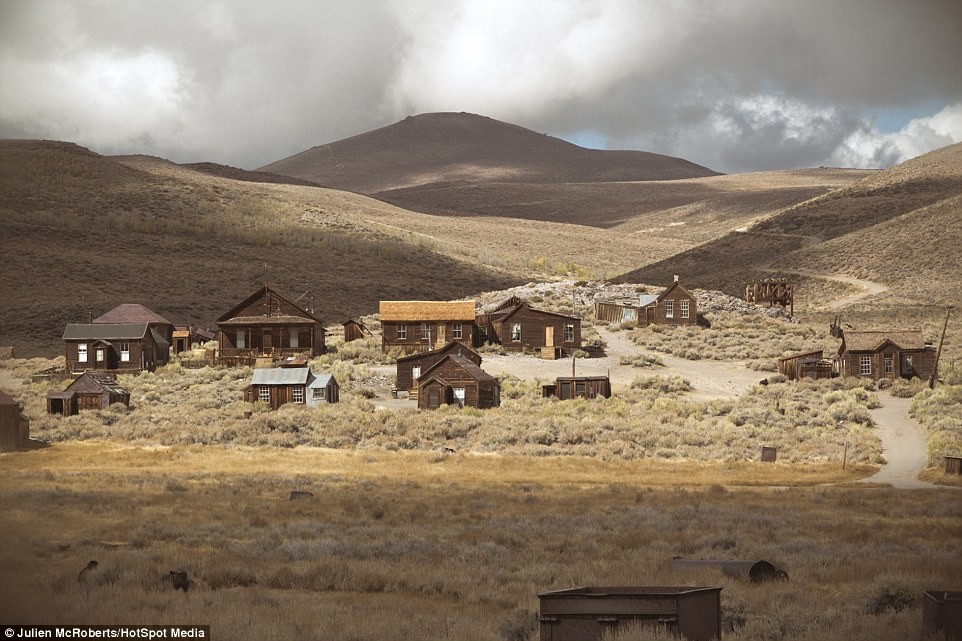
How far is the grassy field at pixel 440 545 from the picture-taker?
12.5 m

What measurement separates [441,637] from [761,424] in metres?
32.5

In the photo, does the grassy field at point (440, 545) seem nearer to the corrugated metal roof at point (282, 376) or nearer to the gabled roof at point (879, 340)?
the corrugated metal roof at point (282, 376)

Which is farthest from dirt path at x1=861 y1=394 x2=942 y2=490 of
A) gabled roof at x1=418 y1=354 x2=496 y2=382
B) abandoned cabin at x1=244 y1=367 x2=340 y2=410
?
abandoned cabin at x1=244 y1=367 x2=340 y2=410

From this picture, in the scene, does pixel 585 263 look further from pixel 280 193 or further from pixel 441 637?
pixel 441 637

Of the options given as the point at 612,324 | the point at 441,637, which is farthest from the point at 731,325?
the point at 441,637

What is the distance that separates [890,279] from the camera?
305 feet

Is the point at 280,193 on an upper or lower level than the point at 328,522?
upper

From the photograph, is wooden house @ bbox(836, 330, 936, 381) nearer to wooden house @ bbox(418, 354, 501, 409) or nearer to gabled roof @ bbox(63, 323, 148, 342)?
wooden house @ bbox(418, 354, 501, 409)

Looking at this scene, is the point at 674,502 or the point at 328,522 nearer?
the point at 328,522

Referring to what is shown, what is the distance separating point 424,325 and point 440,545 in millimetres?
42508

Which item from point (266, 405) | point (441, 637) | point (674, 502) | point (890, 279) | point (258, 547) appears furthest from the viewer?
point (890, 279)

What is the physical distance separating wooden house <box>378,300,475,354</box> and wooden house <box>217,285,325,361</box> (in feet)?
12.9

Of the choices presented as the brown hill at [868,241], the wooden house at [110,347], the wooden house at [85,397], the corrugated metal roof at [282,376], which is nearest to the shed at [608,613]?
the corrugated metal roof at [282,376]

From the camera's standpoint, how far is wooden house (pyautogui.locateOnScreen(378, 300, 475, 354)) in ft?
198
